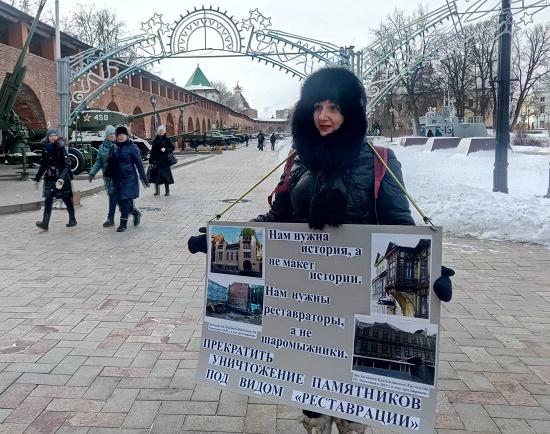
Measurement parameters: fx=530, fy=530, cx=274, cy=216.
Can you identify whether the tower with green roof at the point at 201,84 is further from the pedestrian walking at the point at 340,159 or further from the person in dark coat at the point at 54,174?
the pedestrian walking at the point at 340,159

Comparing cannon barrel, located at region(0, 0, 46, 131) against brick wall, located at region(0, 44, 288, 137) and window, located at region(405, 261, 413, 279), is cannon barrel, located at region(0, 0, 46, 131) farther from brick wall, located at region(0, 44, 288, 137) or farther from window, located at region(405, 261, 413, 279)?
window, located at region(405, 261, 413, 279)

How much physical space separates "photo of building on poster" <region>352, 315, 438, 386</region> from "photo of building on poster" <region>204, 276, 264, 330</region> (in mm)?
459

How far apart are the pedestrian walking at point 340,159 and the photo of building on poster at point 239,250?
285 millimetres

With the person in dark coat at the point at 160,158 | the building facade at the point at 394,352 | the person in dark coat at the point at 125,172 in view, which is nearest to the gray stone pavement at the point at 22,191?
the person in dark coat at the point at 160,158

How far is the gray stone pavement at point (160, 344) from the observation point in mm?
3094

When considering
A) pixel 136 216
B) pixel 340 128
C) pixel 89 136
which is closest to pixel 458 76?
pixel 89 136

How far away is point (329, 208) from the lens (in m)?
2.12

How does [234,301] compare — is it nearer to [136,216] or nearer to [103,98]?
[136,216]

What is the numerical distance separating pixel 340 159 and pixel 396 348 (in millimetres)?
780

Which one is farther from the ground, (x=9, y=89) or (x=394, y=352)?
(x=9, y=89)

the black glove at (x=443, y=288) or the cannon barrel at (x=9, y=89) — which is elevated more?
the cannon barrel at (x=9, y=89)

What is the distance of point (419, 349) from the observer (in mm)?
2033

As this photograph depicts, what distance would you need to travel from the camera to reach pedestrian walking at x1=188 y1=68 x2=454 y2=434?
2.16 meters

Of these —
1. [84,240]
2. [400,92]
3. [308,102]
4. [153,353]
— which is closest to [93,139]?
[84,240]
